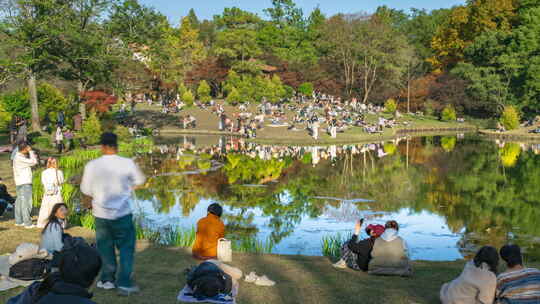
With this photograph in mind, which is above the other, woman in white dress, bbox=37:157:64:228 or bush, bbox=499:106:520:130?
bush, bbox=499:106:520:130

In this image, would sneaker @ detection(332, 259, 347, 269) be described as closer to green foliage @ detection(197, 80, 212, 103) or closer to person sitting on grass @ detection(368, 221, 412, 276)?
person sitting on grass @ detection(368, 221, 412, 276)

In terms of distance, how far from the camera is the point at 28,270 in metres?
5.96

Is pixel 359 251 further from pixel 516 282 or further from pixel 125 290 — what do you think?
pixel 125 290

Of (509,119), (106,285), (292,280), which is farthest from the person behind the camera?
(509,119)

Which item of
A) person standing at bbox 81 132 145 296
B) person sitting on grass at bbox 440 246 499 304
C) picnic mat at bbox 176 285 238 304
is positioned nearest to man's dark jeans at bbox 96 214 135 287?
person standing at bbox 81 132 145 296

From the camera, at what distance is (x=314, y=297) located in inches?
234

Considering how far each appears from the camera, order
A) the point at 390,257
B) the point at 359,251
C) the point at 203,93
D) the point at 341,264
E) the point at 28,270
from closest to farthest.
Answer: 1. the point at 28,270
2. the point at 390,257
3. the point at 359,251
4. the point at 341,264
5. the point at 203,93

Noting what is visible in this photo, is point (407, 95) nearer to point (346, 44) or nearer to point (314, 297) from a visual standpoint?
point (346, 44)

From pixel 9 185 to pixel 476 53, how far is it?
171ft

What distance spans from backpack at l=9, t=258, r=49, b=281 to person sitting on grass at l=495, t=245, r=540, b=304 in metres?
4.87

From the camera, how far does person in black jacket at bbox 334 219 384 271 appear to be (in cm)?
733

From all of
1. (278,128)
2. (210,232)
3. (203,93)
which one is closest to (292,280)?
(210,232)

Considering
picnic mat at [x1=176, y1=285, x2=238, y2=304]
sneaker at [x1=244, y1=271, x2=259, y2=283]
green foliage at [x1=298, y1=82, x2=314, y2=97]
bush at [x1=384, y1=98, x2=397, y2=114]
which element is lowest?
sneaker at [x1=244, y1=271, x2=259, y2=283]

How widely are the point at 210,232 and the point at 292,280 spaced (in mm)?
1273
